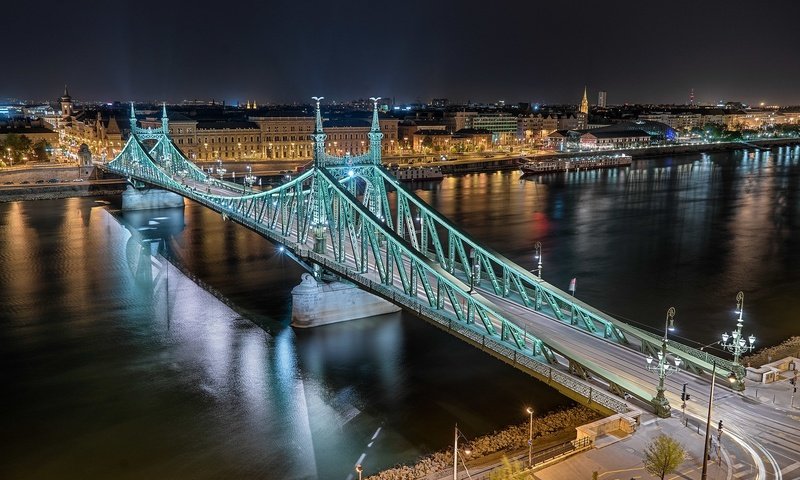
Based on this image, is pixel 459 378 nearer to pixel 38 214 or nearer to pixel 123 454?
pixel 123 454

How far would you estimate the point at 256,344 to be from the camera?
81.6 feet

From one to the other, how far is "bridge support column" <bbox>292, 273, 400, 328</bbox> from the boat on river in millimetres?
69307

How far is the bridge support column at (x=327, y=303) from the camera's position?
26.2 metres

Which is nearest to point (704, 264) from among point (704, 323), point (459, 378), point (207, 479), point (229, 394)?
point (704, 323)

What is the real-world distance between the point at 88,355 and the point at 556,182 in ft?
225

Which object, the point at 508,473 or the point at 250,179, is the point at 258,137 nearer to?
the point at 250,179

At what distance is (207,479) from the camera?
646 inches

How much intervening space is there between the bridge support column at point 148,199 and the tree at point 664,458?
53.3 meters

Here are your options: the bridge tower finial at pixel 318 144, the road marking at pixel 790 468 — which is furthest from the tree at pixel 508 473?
the bridge tower finial at pixel 318 144

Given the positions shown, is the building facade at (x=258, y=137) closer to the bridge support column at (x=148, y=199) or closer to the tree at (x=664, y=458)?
the bridge support column at (x=148, y=199)

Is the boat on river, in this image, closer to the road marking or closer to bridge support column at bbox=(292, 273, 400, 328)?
bridge support column at bbox=(292, 273, 400, 328)

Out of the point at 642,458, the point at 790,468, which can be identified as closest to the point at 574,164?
the point at 790,468

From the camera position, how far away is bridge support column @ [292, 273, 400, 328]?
86.0ft

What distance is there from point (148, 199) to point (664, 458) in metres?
54.2
